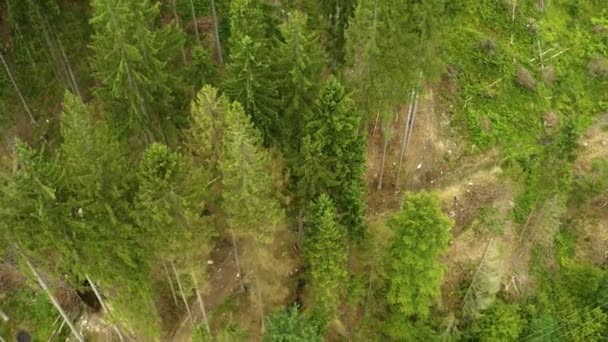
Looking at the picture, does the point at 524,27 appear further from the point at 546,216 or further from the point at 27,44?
the point at 27,44

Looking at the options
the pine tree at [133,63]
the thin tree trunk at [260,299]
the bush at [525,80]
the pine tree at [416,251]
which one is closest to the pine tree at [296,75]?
the pine tree at [133,63]

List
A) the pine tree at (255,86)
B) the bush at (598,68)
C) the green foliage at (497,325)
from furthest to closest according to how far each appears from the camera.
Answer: the bush at (598,68)
the green foliage at (497,325)
the pine tree at (255,86)

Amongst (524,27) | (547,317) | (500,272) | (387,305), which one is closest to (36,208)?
(387,305)

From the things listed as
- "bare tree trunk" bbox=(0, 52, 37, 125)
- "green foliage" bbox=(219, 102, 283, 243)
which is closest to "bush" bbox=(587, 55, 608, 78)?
"green foliage" bbox=(219, 102, 283, 243)

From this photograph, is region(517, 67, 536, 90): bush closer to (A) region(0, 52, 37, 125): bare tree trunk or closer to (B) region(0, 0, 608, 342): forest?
(B) region(0, 0, 608, 342): forest

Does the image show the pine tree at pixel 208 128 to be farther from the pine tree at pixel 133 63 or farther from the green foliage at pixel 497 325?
the green foliage at pixel 497 325

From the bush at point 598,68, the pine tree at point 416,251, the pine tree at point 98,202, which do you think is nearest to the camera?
the pine tree at point 98,202
